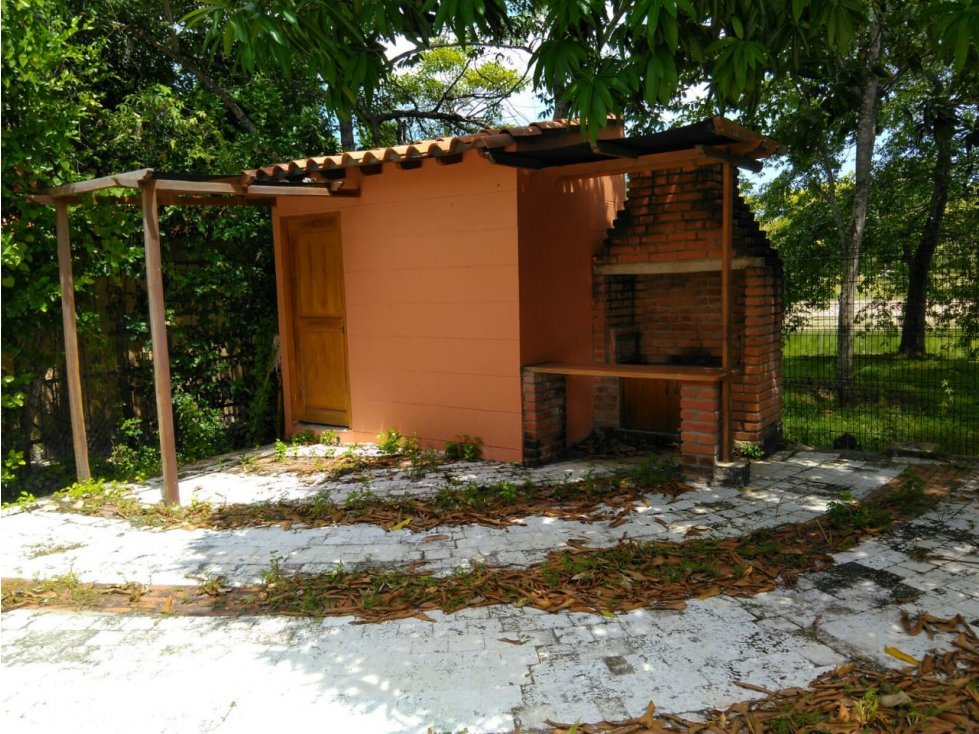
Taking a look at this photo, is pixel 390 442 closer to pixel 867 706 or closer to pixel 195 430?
pixel 195 430

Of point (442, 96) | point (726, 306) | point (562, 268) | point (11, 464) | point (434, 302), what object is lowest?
point (11, 464)

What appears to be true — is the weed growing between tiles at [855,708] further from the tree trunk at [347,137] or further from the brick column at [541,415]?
the tree trunk at [347,137]

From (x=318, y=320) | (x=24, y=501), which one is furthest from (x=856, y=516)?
(x=24, y=501)

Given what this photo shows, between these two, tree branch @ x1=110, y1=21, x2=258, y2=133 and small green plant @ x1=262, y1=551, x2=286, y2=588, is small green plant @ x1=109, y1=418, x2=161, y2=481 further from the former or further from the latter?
tree branch @ x1=110, y1=21, x2=258, y2=133

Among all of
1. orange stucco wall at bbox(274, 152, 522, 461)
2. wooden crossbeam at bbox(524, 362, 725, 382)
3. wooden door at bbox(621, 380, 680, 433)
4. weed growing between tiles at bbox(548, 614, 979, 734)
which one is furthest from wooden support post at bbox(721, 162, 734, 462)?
weed growing between tiles at bbox(548, 614, 979, 734)

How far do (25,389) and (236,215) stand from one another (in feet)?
8.99

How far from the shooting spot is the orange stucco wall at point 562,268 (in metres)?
6.42

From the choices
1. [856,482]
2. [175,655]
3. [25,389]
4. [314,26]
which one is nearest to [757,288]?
[856,482]

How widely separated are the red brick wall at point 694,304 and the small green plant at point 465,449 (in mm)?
1382

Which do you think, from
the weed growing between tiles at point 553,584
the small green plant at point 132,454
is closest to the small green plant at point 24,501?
the small green plant at point 132,454

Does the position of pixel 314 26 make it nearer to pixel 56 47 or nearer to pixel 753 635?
pixel 56 47

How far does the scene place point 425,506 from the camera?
542 centimetres

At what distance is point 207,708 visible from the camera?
301 cm

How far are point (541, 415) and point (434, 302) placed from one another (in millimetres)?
1501
